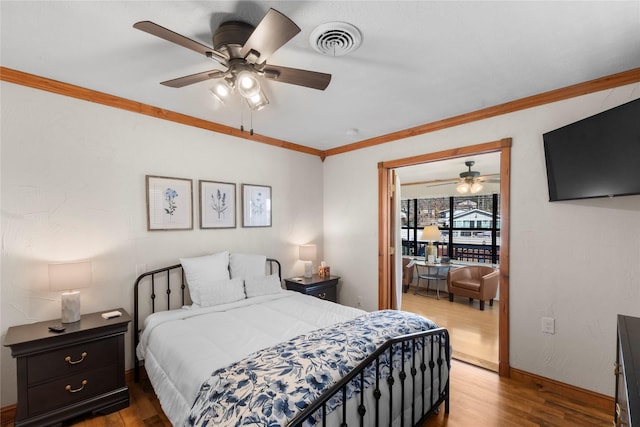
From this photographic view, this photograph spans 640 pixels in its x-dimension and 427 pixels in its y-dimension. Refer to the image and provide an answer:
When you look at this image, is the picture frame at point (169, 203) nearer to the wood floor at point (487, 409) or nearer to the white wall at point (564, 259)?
the wood floor at point (487, 409)

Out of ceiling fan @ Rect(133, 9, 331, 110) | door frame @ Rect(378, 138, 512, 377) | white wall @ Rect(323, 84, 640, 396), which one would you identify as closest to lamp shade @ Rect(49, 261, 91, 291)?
ceiling fan @ Rect(133, 9, 331, 110)

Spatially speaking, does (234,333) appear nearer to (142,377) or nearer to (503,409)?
(142,377)

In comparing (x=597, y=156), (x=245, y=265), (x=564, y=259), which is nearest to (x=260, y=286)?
(x=245, y=265)

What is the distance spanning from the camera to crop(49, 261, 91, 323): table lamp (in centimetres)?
215

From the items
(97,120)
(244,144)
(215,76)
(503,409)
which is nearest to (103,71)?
(97,120)

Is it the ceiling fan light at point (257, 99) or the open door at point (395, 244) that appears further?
the open door at point (395, 244)

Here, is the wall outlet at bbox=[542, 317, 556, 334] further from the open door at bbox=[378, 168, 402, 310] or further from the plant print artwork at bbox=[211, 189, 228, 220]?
the plant print artwork at bbox=[211, 189, 228, 220]

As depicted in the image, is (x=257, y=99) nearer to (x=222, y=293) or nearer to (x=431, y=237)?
(x=222, y=293)

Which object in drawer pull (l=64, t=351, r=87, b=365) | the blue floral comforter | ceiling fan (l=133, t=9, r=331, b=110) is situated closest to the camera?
the blue floral comforter

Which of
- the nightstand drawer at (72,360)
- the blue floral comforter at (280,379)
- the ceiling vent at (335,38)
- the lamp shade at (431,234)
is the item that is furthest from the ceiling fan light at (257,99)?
the lamp shade at (431,234)

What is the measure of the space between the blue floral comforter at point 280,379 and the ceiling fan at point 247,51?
156 cm

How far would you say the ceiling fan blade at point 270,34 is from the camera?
129cm

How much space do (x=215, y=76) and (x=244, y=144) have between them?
73.7 inches

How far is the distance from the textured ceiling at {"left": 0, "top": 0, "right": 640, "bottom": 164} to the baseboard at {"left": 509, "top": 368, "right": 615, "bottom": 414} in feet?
8.25
